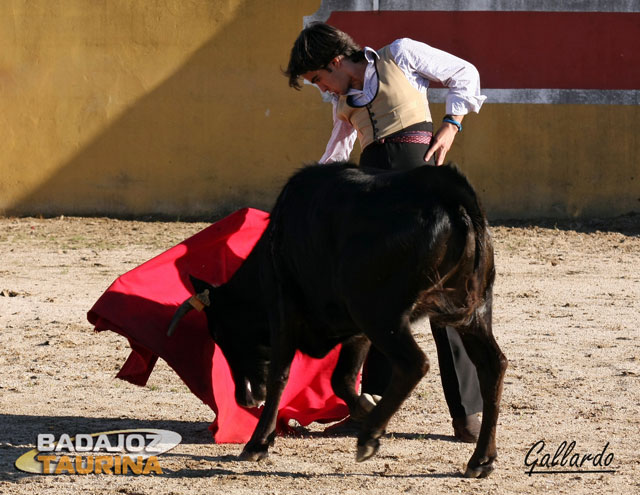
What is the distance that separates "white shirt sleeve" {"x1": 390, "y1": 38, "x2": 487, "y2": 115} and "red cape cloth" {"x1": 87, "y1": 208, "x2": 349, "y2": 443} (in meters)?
0.85

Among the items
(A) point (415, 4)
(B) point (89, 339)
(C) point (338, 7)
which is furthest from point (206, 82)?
(B) point (89, 339)

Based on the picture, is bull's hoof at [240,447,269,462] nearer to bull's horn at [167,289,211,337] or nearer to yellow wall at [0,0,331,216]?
bull's horn at [167,289,211,337]

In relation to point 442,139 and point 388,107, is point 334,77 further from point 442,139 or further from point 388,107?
point 442,139

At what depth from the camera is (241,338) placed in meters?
3.85

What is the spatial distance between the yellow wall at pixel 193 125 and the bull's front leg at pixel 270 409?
750 centimetres

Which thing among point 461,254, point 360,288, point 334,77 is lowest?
point 360,288

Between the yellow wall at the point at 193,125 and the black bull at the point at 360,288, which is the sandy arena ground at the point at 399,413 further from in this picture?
the yellow wall at the point at 193,125

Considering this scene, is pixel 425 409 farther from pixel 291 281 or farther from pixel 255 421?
pixel 291 281

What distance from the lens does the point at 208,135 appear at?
36.5ft

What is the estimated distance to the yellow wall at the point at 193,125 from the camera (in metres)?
11.0

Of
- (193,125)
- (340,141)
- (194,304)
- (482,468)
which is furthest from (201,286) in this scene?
(193,125)

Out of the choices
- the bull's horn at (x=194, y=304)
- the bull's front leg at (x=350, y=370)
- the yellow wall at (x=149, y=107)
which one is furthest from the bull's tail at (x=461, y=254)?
the yellow wall at (x=149, y=107)

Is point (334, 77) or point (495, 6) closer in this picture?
point (334, 77)

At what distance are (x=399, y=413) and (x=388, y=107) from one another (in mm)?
1332
